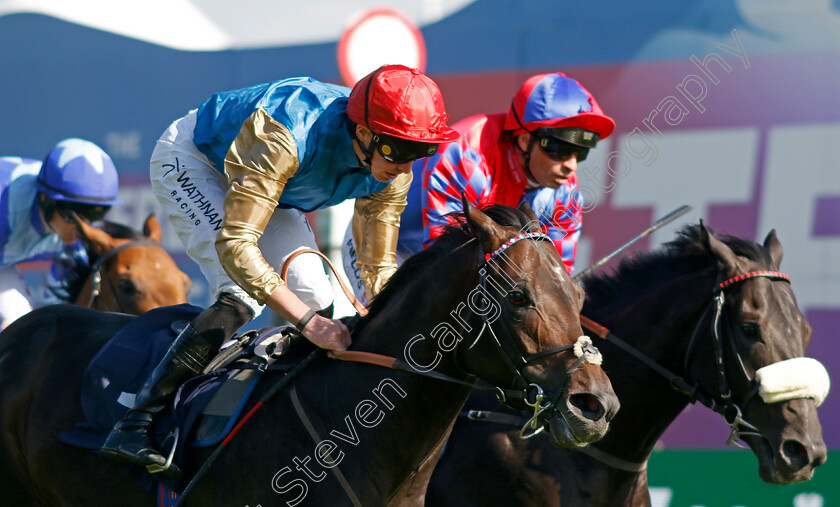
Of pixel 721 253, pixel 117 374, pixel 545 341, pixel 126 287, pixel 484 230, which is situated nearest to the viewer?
pixel 545 341

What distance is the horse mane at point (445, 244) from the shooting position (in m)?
2.40

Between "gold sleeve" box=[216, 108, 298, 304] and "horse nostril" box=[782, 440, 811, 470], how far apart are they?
5.69 feet

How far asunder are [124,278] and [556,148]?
225 cm

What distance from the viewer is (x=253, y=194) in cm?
247

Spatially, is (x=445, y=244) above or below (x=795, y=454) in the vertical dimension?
above

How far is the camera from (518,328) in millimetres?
2209

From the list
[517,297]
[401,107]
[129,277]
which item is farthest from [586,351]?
[129,277]

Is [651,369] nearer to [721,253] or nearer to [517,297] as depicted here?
[721,253]

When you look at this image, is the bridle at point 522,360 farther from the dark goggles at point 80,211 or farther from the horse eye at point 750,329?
the dark goggles at point 80,211

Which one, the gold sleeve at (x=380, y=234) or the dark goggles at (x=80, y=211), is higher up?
the gold sleeve at (x=380, y=234)

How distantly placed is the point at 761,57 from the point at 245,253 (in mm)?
4432

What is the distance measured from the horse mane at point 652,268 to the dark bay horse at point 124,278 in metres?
2.11

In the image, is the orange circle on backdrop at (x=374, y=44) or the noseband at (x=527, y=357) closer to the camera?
the noseband at (x=527, y=357)

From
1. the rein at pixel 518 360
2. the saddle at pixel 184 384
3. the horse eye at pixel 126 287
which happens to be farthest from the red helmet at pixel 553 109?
the horse eye at pixel 126 287
